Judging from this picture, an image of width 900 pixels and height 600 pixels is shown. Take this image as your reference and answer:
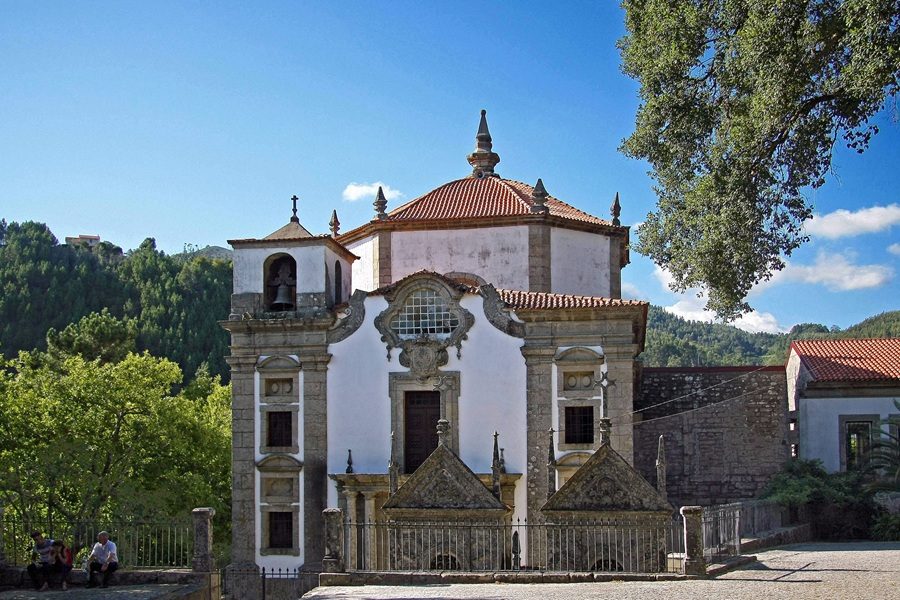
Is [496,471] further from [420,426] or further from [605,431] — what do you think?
[420,426]

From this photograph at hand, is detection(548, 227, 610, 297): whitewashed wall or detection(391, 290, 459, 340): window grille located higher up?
detection(548, 227, 610, 297): whitewashed wall

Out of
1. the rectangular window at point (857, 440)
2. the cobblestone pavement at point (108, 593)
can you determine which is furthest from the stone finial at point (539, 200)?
the cobblestone pavement at point (108, 593)

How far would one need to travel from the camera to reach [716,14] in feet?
50.6

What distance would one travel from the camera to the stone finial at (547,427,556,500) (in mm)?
20969

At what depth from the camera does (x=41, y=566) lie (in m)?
16.6

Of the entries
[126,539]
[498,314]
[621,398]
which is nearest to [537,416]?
[621,398]

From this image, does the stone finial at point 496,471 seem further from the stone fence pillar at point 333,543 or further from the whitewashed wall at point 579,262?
the whitewashed wall at point 579,262

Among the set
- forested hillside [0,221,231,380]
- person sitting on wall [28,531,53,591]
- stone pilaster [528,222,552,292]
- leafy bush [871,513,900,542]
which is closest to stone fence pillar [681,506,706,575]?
leafy bush [871,513,900,542]

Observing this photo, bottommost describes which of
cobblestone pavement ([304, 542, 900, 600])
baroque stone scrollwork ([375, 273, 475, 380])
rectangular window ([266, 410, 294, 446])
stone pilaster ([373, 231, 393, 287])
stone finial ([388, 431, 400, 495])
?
cobblestone pavement ([304, 542, 900, 600])

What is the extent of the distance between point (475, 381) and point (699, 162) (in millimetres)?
8482

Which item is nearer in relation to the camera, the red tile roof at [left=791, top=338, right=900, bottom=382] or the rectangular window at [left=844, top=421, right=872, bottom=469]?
the rectangular window at [left=844, top=421, right=872, bottom=469]

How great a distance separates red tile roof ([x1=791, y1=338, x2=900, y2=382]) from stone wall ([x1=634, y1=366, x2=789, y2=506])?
3.03 metres

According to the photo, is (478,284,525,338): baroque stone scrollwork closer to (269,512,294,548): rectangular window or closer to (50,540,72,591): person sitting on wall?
(269,512,294,548): rectangular window

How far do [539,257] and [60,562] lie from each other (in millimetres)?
13297
